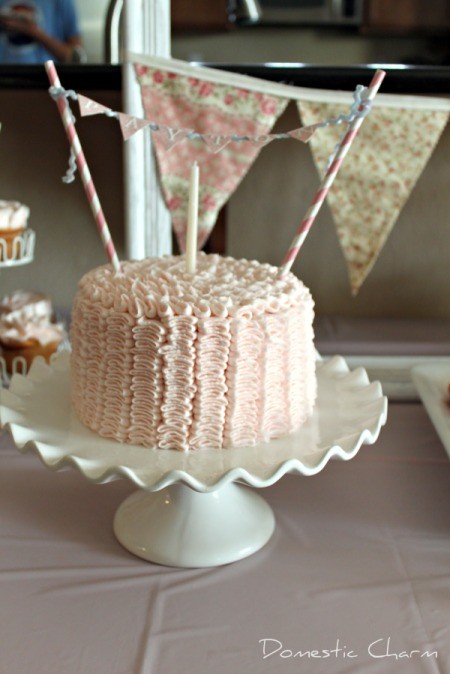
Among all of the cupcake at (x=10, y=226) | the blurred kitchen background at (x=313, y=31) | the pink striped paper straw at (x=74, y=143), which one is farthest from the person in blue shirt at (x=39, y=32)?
the pink striped paper straw at (x=74, y=143)

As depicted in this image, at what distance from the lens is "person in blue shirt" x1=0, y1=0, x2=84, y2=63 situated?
6.75 feet

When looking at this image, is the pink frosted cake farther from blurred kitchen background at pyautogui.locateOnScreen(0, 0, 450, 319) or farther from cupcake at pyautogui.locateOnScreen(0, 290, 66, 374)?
blurred kitchen background at pyautogui.locateOnScreen(0, 0, 450, 319)

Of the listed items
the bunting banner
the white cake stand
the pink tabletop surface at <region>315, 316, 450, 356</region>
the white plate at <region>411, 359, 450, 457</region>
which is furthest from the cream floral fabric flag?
the white cake stand

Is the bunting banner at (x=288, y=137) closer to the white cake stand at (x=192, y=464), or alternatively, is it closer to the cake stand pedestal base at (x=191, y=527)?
the white cake stand at (x=192, y=464)

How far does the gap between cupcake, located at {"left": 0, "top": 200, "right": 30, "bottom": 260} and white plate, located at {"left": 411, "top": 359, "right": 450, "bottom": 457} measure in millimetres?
776

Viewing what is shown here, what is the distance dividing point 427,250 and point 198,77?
0.76m

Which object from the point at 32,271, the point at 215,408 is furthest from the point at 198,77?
the point at 215,408

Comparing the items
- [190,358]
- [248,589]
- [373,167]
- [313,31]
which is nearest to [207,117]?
[373,167]

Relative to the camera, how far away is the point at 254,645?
0.73m

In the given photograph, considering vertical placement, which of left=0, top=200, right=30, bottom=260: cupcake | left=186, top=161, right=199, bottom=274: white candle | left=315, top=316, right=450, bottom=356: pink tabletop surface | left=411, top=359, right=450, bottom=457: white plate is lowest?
left=315, top=316, right=450, bottom=356: pink tabletop surface

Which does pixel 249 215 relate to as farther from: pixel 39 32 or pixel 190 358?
pixel 190 358

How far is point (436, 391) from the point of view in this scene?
3.97 ft

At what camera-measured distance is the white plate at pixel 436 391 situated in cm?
109

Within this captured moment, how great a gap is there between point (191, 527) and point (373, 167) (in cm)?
89
